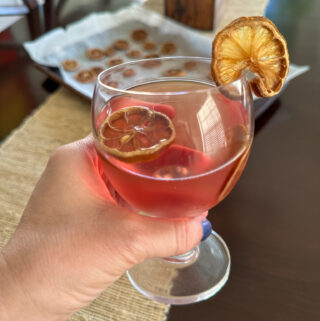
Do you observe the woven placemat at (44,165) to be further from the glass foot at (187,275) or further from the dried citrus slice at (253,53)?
the dried citrus slice at (253,53)

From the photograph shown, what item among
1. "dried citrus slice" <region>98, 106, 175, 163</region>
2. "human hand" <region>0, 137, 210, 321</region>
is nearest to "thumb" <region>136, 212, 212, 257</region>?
"human hand" <region>0, 137, 210, 321</region>

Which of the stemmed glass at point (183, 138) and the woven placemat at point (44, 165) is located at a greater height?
the stemmed glass at point (183, 138)

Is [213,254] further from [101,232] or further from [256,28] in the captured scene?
[256,28]

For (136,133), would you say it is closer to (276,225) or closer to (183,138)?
(183,138)

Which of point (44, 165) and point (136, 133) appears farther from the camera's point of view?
point (44, 165)

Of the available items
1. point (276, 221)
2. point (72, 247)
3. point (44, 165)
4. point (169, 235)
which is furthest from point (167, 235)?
point (44, 165)

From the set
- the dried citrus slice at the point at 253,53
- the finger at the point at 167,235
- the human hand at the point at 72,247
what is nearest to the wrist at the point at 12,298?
the human hand at the point at 72,247

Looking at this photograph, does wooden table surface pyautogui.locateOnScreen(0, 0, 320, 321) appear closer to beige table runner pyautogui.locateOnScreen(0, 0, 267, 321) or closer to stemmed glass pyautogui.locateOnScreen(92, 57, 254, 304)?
beige table runner pyautogui.locateOnScreen(0, 0, 267, 321)

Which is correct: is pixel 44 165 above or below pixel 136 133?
below
